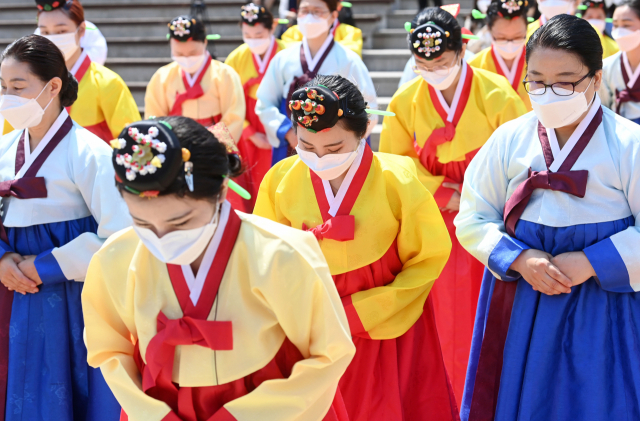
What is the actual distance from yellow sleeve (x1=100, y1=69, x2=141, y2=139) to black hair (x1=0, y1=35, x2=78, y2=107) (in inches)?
70.1

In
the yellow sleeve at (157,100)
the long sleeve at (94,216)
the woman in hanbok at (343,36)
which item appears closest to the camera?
the long sleeve at (94,216)

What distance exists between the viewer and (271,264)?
1.98 m

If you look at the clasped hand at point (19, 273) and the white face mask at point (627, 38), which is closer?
the clasped hand at point (19, 273)

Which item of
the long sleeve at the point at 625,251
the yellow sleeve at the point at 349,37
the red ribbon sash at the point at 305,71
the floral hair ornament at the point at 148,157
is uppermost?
the floral hair ornament at the point at 148,157

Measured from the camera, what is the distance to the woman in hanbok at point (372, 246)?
2.74 m

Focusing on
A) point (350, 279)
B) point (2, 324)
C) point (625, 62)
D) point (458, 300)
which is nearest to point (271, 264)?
point (350, 279)

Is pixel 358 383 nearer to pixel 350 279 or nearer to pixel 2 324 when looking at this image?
pixel 350 279

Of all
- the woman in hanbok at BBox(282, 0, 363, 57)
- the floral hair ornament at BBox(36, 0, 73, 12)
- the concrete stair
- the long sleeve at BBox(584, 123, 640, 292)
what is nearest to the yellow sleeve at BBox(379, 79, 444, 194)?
the long sleeve at BBox(584, 123, 640, 292)

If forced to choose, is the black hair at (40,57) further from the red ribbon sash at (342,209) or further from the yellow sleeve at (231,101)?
the yellow sleeve at (231,101)

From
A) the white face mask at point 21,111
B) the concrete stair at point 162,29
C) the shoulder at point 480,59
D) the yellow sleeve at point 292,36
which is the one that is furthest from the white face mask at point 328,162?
the concrete stair at point 162,29

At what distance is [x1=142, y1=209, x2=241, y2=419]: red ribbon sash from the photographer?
1952mm

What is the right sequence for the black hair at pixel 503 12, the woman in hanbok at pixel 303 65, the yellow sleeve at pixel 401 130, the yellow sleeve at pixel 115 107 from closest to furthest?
the yellow sleeve at pixel 401 130 → the yellow sleeve at pixel 115 107 → the black hair at pixel 503 12 → the woman in hanbok at pixel 303 65

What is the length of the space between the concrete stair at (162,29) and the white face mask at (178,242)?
20.0ft

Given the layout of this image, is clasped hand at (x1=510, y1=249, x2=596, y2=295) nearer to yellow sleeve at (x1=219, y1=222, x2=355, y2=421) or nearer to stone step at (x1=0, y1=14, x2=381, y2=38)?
yellow sleeve at (x1=219, y1=222, x2=355, y2=421)
